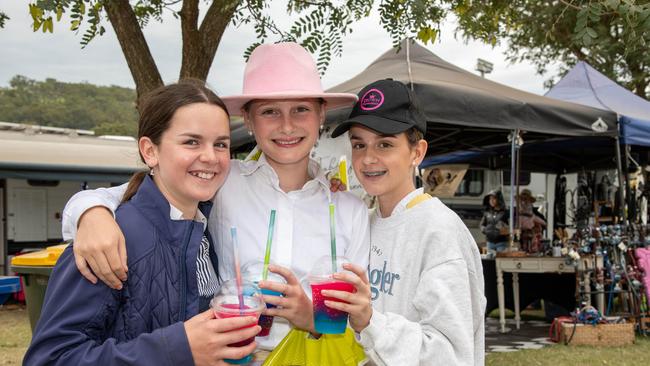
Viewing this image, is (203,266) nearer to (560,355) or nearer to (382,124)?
(382,124)

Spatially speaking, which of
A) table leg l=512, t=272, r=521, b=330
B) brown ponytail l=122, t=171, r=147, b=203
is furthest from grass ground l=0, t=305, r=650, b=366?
brown ponytail l=122, t=171, r=147, b=203

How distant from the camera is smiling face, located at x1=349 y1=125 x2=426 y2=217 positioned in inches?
92.2

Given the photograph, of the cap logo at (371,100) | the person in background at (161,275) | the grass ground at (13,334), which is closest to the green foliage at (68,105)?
the grass ground at (13,334)

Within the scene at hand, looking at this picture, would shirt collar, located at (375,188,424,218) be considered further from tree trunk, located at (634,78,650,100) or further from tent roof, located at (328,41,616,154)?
tree trunk, located at (634,78,650,100)

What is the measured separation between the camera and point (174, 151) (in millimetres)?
1876

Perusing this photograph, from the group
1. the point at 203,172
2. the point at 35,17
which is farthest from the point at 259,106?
the point at 35,17

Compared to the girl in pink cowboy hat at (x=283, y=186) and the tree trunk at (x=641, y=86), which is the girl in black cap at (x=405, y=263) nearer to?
the girl in pink cowboy hat at (x=283, y=186)

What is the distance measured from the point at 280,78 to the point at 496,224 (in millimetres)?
8792

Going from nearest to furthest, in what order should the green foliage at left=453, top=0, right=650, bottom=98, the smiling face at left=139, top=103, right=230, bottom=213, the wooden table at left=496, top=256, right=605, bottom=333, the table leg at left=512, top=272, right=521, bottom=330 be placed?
the smiling face at left=139, top=103, right=230, bottom=213 → the green foliage at left=453, top=0, right=650, bottom=98 → the wooden table at left=496, top=256, right=605, bottom=333 → the table leg at left=512, top=272, right=521, bottom=330

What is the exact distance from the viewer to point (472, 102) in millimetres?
6668

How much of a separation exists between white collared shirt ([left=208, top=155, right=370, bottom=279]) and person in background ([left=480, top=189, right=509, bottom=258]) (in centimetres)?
859

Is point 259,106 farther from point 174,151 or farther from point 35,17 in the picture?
point 35,17

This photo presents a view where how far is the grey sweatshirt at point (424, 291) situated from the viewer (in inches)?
73.5

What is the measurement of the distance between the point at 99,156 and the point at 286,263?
1109 cm
